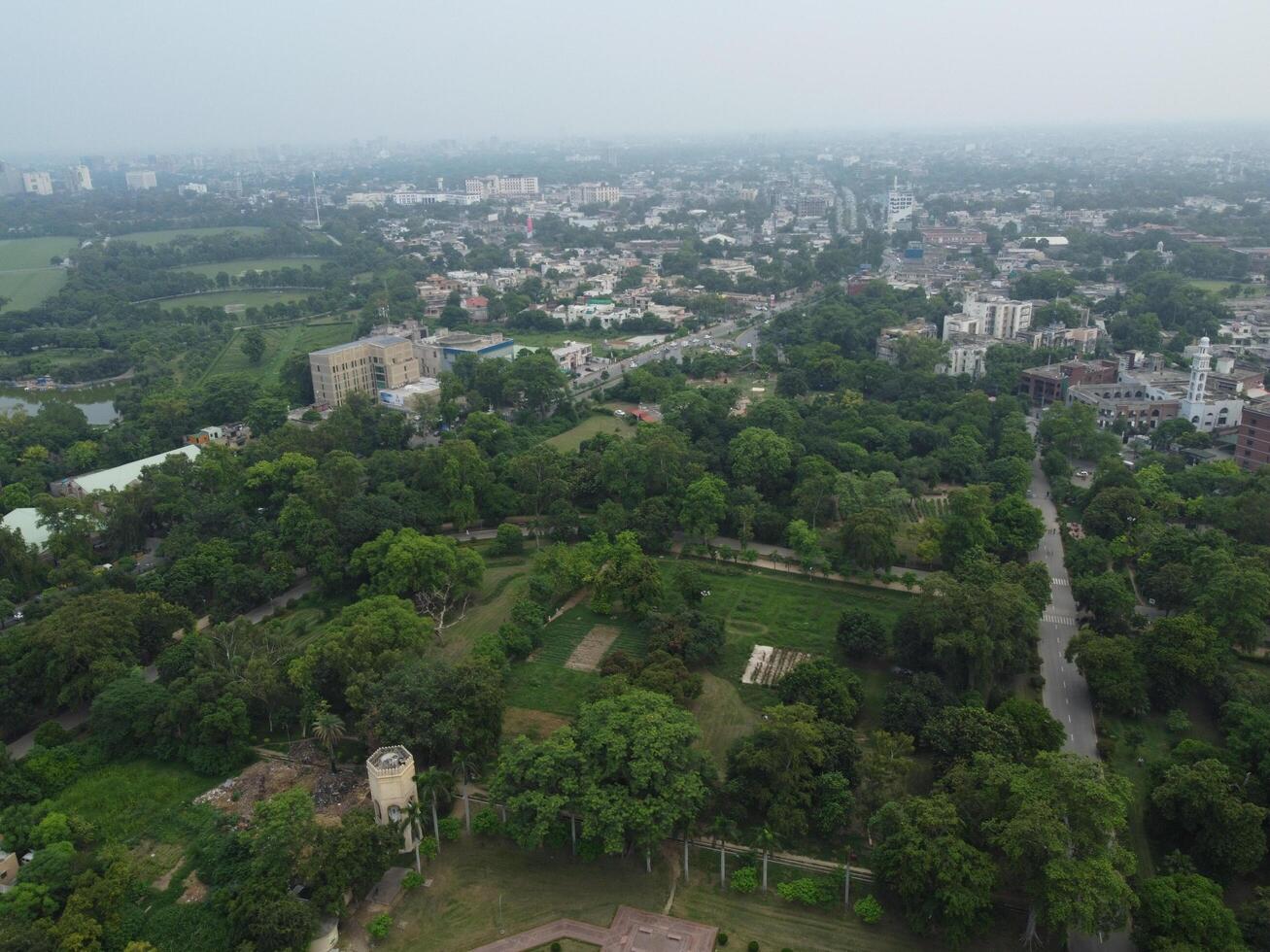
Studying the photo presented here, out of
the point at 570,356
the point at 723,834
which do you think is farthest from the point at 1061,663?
the point at 570,356

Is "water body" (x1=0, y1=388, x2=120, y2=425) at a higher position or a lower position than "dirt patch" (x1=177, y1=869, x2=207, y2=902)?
higher

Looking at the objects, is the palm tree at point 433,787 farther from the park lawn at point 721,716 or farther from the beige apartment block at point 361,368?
the beige apartment block at point 361,368

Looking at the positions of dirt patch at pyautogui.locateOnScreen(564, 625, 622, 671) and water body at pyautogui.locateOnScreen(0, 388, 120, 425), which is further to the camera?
water body at pyautogui.locateOnScreen(0, 388, 120, 425)

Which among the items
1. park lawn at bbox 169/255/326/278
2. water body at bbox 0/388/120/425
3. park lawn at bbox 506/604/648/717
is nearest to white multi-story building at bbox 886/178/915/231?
park lawn at bbox 169/255/326/278

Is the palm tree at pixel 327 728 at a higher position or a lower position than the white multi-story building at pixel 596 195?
lower

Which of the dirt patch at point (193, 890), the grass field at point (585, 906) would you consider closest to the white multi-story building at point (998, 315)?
the grass field at point (585, 906)

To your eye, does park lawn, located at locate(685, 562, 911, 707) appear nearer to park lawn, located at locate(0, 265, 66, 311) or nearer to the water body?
the water body
